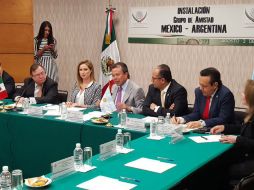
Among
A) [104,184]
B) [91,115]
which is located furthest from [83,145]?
[104,184]

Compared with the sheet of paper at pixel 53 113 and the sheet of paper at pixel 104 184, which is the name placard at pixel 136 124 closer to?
the sheet of paper at pixel 53 113

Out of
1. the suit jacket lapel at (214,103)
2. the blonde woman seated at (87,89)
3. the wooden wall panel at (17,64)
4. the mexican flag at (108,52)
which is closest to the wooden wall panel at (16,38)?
the wooden wall panel at (17,64)

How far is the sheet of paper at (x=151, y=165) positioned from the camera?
267 cm

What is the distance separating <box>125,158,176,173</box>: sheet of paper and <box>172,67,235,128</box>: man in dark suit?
49.2 inches

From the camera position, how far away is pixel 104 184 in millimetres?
2375

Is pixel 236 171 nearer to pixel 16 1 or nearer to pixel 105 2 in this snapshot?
pixel 105 2

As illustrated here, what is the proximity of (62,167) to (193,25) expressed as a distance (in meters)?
4.39

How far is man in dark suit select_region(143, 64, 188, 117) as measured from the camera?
15.0 ft

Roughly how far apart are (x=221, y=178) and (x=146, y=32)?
3684 mm

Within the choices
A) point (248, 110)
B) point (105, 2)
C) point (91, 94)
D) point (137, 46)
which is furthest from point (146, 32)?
point (248, 110)

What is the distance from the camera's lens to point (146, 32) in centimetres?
679

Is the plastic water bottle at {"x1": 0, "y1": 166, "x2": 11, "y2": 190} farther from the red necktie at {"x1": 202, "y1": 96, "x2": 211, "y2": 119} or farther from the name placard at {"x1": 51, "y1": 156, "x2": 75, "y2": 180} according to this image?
the red necktie at {"x1": 202, "y1": 96, "x2": 211, "y2": 119}

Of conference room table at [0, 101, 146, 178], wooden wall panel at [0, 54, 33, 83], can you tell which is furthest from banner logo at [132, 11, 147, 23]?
conference room table at [0, 101, 146, 178]

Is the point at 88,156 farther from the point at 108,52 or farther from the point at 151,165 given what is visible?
the point at 108,52
